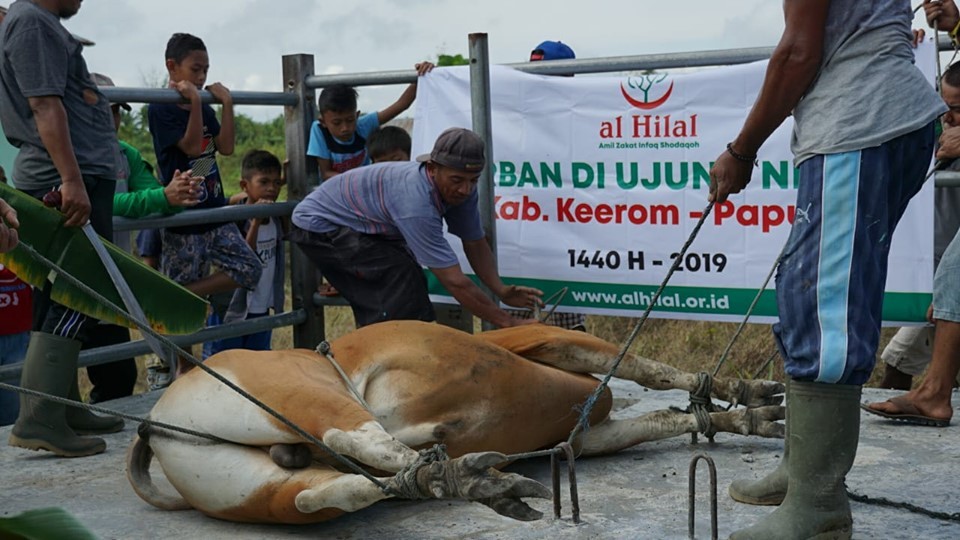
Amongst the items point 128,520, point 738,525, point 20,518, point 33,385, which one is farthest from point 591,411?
point 20,518

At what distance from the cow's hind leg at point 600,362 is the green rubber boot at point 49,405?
1567mm

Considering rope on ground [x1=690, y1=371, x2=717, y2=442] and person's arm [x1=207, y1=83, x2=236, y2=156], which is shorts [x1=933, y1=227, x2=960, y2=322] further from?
person's arm [x1=207, y1=83, x2=236, y2=156]

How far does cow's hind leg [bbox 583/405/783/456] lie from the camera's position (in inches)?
159

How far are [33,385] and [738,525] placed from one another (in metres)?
2.61

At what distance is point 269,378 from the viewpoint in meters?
3.41

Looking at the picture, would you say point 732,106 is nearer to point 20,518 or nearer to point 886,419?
point 886,419

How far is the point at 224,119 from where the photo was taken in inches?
222

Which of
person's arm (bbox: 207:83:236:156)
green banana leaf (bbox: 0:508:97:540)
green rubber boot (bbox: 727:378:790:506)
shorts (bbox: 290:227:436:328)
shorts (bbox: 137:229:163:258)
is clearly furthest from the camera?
shorts (bbox: 137:229:163:258)

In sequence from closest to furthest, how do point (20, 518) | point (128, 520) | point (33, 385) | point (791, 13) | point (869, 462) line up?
point (20, 518), point (791, 13), point (128, 520), point (869, 462), point (33, 385)

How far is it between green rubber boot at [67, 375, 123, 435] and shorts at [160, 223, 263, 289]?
3.67ft

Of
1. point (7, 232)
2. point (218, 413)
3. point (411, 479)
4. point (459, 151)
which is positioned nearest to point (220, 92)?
point (459, 151)

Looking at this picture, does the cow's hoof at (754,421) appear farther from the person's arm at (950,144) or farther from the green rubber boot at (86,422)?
the green rubber boot at (86,422)

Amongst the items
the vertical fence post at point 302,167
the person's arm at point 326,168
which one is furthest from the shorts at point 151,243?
the person's arm at point 326,168

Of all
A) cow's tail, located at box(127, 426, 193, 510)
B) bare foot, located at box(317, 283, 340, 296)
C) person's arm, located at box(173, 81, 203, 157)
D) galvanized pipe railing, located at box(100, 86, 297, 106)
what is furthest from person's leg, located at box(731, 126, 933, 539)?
bare foot, located at box(317, 283, 340, 296)
